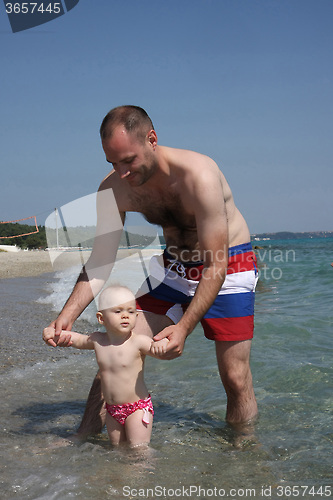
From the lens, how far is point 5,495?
95.4 inches

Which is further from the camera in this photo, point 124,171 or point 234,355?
point 234,355

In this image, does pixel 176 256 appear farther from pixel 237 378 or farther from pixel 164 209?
pixel 237 378

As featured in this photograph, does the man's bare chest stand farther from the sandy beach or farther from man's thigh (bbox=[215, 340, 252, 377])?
the sandy beach

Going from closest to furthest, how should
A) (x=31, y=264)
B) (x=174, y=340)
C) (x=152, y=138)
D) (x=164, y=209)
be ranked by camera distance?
(x=174, y=340) < (x=152, y=138) < (x=164, y=209) < (x=31, y=264)

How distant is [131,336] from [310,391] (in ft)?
6.83

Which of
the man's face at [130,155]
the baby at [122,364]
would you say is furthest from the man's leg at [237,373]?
the man's face at [130,155]

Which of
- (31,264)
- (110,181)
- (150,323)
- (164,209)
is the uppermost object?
(110,181)

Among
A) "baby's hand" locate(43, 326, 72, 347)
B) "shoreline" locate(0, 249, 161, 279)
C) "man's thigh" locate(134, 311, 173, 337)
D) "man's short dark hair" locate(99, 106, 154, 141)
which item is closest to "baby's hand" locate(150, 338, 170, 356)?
"man's thigh" locate(134, 311, 173, 337)

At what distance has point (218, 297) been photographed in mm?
3420

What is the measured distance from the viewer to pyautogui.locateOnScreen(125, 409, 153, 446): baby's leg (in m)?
3.03

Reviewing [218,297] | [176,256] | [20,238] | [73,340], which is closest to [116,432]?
[73,340]

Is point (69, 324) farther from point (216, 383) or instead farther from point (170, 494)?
point (216, 383)

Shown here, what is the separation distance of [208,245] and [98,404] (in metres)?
1.38

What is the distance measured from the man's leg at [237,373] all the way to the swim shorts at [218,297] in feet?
0.25
